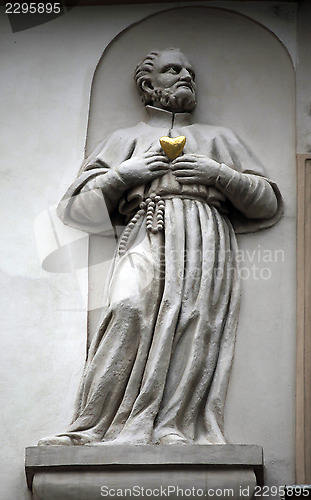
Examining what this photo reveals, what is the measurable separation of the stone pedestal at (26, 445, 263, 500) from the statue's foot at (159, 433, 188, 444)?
0.07 m

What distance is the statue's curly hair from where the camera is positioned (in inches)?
266

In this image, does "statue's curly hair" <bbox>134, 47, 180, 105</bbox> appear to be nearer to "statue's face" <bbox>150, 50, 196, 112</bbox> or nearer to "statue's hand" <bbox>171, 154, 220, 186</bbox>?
"statue's face" <bbox>150, 50, 196, 112</bbox>

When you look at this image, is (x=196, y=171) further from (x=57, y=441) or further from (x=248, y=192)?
(x=57, y=441)

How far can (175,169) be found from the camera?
638cm

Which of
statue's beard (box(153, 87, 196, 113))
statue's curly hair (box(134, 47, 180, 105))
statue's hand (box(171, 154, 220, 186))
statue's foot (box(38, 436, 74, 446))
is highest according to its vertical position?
statue's curly hair (box(134, 47, 180, 105))

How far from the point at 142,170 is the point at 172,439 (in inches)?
51.0

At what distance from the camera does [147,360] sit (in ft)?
19.6

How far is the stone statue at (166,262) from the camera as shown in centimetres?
592

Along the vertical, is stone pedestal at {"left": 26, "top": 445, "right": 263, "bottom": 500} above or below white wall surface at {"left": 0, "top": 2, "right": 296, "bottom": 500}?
below

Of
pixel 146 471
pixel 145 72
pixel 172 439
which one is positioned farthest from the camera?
pixel 145 72

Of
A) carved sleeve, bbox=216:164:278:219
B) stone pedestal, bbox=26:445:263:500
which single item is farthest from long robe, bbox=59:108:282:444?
stone pedestal, bbox=26:445:263:500

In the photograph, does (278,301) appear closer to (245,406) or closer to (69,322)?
(245,406)

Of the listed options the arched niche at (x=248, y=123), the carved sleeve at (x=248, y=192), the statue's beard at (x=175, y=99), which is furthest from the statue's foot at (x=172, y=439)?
the statue's beard at (x=175, y=99)

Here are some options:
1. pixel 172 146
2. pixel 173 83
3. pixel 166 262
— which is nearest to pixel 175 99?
pixel 173 83
